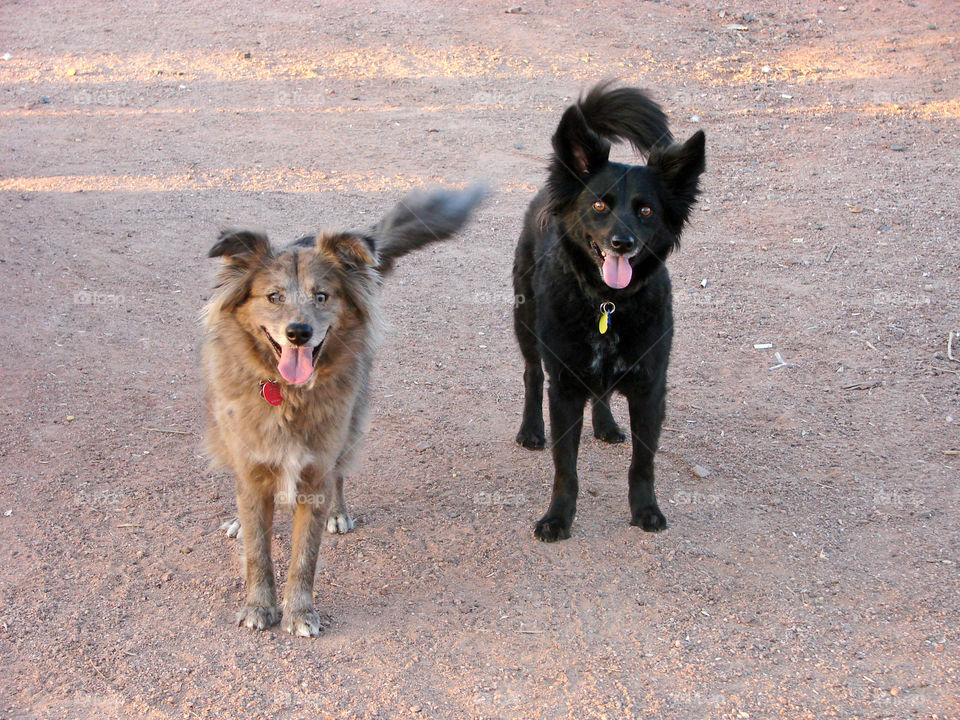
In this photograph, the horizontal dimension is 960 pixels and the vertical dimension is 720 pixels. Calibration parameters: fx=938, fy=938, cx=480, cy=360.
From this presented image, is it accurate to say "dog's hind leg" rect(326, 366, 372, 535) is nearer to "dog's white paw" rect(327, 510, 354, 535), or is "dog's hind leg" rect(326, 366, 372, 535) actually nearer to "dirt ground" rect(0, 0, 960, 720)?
"dog's white paw" rect(327, 510, 354, 535)

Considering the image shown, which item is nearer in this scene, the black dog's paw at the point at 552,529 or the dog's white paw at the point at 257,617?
the dog's white paw at the point at 257,617

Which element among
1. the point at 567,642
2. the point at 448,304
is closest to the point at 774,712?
the point at 567,642

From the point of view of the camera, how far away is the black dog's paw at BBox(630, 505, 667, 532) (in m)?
5.01

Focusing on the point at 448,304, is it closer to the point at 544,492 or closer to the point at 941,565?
the point at 544,492

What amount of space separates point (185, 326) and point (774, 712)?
5.01m

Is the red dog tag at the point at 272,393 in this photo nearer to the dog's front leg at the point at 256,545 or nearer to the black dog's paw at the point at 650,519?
the dog's front leg at the point at 256,545

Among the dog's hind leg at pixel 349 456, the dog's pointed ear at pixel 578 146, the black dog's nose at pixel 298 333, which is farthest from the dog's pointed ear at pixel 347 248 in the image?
the dog's pointed ear at pixel 578 146

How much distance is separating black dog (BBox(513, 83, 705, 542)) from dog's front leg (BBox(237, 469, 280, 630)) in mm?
1469

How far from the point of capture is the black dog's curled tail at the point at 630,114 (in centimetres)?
526

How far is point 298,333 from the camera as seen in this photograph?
12.6 ft

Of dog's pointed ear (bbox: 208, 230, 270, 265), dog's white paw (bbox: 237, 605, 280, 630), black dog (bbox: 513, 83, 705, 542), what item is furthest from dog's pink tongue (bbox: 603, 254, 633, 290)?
dog's white paw (bbox: 237, 605, 280, 630)

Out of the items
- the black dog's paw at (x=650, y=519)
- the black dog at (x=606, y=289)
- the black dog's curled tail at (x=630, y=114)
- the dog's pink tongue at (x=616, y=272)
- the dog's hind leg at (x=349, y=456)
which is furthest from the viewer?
the black dog's curled tail at (x=630, y=114)

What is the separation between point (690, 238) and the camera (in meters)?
8.88

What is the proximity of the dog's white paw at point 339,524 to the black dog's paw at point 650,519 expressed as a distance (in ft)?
5.04
